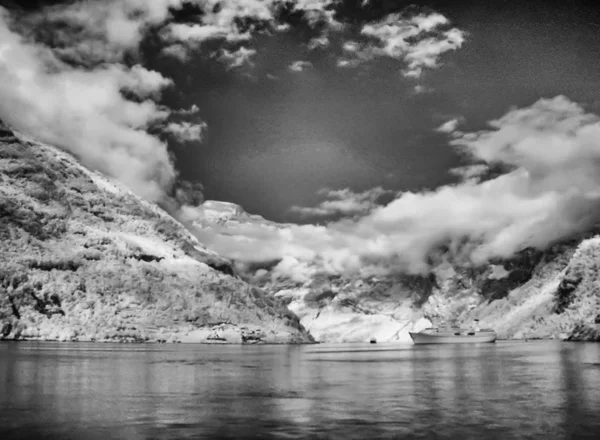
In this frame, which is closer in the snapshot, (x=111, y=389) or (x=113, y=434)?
(x=113, y=434)

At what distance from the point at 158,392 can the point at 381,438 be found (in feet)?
125

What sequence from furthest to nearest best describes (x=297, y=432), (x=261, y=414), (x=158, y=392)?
1. (x=158, y=392)
2. (x=261, y=414)
3. (x=297, y=432)

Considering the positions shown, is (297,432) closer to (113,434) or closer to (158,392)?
(113,434)

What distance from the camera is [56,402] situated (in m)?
59.1

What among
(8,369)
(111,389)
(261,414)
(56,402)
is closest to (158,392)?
(111,389)

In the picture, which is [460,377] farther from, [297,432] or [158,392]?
[297,432]

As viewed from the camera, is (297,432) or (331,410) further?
(331,410)

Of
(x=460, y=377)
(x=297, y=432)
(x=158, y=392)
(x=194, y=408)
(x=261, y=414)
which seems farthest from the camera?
(x=460, y=377)

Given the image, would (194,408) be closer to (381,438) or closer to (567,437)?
(381,438)

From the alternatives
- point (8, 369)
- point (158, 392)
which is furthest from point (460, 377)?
point (8, 369)

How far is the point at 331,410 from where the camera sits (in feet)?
182

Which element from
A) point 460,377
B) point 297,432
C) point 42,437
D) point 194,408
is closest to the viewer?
point 42,437

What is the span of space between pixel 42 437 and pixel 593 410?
47764 millimetres

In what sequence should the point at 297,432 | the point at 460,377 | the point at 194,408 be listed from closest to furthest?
1. the point at 297,432
2. the point at 194,408
3. the point at 460,377
